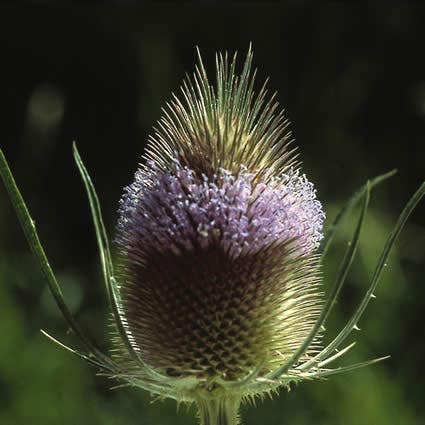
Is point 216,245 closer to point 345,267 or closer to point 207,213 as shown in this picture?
point 207,213

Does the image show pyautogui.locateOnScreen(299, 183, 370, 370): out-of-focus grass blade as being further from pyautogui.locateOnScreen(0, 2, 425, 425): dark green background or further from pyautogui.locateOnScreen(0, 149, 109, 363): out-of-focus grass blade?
pyautogui.locateOnScreen(0, 2, 425, 425): dark green background

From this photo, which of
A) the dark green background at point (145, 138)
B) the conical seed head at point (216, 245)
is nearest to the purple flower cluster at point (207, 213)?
the conical seed head at point (216, 245)

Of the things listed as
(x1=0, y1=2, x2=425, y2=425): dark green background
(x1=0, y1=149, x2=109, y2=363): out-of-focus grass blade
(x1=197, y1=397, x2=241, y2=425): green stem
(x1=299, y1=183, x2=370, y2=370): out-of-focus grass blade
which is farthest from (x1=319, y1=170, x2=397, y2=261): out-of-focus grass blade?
(x1=0, y1=2, x2=425, y2=425): dark green background

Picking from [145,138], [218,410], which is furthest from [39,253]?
[145,138]

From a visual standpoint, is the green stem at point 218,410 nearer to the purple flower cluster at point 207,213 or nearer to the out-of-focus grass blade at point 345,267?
the purple flower cluster at point 207,213

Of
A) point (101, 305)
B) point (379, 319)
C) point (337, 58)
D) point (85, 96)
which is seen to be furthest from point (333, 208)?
point (85, 96)

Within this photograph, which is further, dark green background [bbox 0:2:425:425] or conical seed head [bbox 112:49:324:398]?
dark green background [bbox 0:2:425:425]
